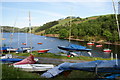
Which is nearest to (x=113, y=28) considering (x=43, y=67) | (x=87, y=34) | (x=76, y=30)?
(x=87, y=34)

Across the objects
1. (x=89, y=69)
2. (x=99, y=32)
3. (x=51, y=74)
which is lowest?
(x=51, y=74)

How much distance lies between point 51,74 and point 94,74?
4562mm

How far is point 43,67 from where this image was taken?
18.4 meters

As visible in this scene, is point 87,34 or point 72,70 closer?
point 72,70

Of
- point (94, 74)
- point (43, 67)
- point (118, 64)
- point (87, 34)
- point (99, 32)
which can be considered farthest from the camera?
point (87, 34)

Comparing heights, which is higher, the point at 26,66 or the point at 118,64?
the point at 118,64

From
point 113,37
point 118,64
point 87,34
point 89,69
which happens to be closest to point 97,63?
point 89,69

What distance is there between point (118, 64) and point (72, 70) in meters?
4.87

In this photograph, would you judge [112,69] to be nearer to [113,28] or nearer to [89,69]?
[89,69]

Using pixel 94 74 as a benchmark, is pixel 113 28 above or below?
above

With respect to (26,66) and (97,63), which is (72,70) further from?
(26,66)

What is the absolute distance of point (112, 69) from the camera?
12500mm

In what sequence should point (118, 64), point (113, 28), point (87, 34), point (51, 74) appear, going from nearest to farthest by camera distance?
point (118, 64) < point (51, 74) < point (113, 28) < point (87, 34)

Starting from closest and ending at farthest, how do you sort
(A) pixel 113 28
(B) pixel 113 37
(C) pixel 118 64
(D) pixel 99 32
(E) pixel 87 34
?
1. (C) pixel 118 64
2. (B) pixel 113 37
3. (A) pixel 113 28
4. (D) pixel 99 32
5. (E) pixel 87 34
